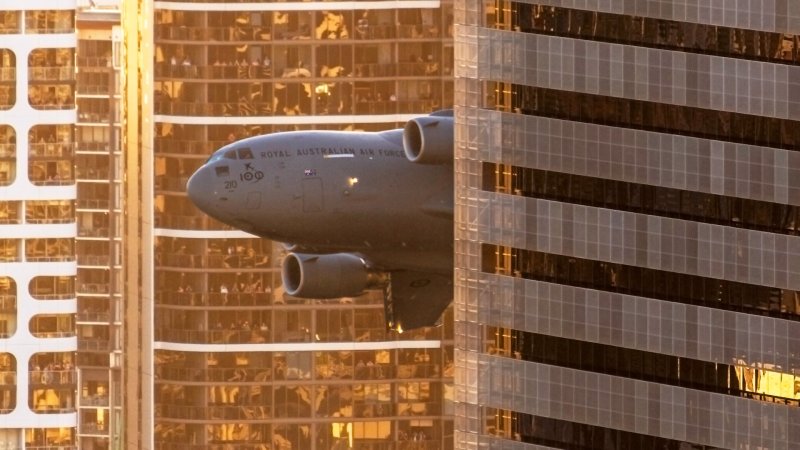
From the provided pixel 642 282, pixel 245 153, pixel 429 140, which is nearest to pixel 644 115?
pixel 642 282

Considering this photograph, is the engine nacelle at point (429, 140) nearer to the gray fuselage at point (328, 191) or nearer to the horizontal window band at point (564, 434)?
the gray fuselage at point (328, 191)

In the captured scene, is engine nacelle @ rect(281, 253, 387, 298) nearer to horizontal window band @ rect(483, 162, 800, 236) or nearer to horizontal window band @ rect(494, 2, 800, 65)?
horizontal window band @ rect(483, 162, 800, 236)

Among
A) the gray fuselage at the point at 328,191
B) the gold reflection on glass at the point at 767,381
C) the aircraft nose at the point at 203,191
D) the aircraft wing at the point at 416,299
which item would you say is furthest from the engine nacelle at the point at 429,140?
the gold reflection on glass at the point at 767,381

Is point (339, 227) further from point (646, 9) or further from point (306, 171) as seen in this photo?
point (646, 9)

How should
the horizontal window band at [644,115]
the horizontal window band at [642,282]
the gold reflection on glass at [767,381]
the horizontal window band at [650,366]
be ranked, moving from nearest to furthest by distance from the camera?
1. the gold reflection on glass at [767,381]
2. the horizontal window band at [650,366]
3. the horizontal window band at [642,282]
4. the horizontal window band at [644,115]

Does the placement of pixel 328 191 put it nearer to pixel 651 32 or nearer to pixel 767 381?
pixel 651 32

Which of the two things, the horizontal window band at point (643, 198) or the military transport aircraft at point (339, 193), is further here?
the military transport aircraft at point (339, 193)
